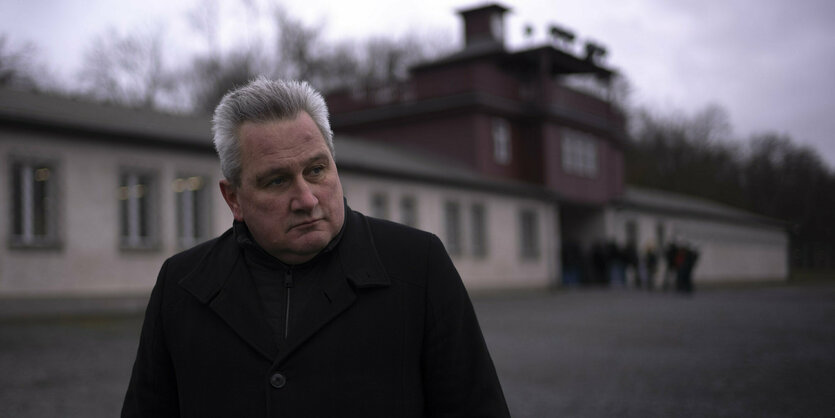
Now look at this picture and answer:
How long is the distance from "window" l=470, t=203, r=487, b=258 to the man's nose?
31274 millimetres

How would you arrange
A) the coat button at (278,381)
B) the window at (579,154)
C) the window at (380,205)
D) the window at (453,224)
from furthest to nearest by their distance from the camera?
the window at (579,154) < the window at (453,224) < the window at (380,205) < the coat button at (278,381)

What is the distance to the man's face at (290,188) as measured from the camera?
264 centimetres

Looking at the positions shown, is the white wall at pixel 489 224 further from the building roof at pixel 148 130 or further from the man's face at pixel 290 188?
the man's face at pixel 290 188

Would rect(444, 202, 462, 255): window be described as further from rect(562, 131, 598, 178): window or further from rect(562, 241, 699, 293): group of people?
rect(562, 131, 598, 178): window

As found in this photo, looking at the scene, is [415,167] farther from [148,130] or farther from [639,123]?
[639,123]

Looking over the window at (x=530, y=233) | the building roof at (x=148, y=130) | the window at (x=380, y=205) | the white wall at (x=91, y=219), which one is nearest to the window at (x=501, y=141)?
the window at (x=530, y=233)

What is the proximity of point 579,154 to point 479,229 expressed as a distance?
875 cm

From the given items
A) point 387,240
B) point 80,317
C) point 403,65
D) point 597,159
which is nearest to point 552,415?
point 387,240

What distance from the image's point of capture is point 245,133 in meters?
2.71

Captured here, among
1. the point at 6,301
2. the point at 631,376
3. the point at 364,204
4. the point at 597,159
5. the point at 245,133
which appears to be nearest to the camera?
the point at 245,133

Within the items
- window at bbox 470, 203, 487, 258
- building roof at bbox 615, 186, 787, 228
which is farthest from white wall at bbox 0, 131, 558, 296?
building roof at bbox 615, 186, 787, 228

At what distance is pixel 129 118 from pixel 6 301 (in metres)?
6.73

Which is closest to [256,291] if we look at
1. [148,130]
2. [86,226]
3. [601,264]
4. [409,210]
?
[86,226]

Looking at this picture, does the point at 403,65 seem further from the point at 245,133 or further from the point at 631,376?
the point at 245,133
